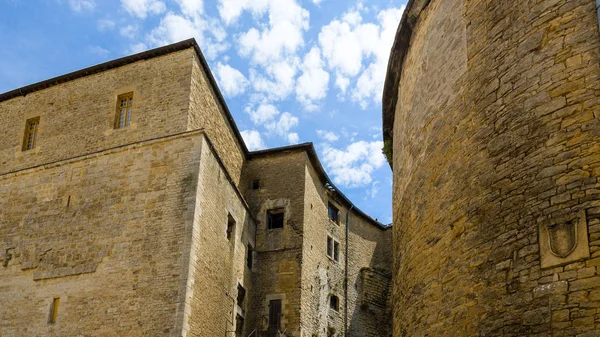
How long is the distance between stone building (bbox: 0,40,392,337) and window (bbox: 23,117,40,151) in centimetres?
5

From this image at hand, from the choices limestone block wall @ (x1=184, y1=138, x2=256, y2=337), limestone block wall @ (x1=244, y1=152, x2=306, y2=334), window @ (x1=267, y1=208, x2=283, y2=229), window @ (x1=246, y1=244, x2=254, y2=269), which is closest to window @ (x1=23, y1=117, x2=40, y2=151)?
limestone block wall @ (x1=184, y1=138, x2=256, y2=337)

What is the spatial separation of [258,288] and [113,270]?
6.62m

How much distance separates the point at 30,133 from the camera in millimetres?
22484

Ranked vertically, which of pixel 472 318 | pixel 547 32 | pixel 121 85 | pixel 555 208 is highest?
pixel 121 85

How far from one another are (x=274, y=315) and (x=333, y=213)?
681 centimetres

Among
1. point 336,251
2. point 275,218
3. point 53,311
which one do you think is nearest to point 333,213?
point 336,251

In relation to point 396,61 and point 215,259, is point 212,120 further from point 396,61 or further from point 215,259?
point 396,61

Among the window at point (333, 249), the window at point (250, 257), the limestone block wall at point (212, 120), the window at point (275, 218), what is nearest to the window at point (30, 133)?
the limestone block wall at point (212, 120)

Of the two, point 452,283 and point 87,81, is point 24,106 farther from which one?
point 452,283

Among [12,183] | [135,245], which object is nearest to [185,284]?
[135,245]

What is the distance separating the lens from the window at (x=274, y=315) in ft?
72.8

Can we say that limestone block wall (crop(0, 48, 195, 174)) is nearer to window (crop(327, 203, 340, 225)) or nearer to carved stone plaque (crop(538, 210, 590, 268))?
window (crop(327, 203, 340, 225))

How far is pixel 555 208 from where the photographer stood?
7836 millimetres

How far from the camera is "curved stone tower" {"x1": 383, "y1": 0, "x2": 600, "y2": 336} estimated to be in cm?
762
